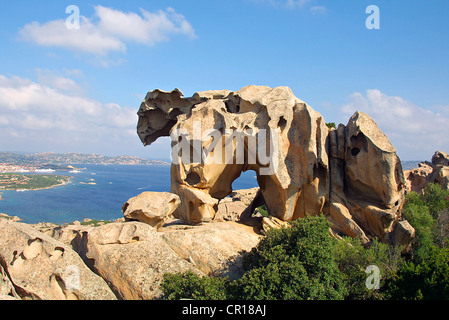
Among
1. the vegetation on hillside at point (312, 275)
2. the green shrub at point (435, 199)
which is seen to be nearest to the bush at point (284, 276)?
the vegetation on hillside at point (312, 275)

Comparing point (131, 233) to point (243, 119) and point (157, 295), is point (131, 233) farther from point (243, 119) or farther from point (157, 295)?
point (243, 119)

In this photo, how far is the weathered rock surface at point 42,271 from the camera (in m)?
14.2

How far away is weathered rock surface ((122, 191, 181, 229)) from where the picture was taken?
1973 cm

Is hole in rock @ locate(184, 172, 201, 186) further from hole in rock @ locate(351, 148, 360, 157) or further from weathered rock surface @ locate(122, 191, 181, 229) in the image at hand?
hole in rock @ locate(351, 148, 360, 157)

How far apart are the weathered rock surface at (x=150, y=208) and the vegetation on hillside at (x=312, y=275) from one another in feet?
17.9

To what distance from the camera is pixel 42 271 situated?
14.7 metres

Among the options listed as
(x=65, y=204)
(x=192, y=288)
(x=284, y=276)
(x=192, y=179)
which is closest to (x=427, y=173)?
(x=192, y=179)

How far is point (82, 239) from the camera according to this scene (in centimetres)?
1767

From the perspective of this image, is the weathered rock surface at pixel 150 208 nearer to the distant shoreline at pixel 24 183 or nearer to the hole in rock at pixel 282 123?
the hole in rock at pixel 282 123

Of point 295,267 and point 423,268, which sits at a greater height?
point 295,267

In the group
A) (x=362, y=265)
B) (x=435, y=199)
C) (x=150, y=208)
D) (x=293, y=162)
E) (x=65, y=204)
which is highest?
(x=293, y=162)

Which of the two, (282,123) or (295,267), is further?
(282,123)

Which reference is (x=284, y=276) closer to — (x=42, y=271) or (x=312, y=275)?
(x=312, y=275)

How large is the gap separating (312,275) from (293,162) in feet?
30.2
